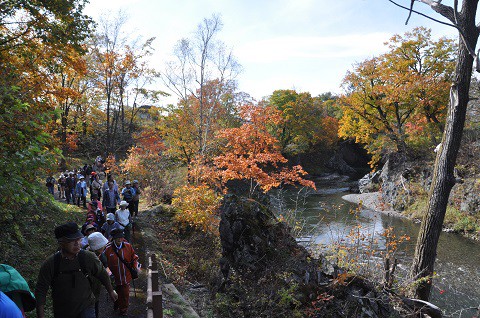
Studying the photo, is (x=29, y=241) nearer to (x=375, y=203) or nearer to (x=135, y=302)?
(x=135, y=302)

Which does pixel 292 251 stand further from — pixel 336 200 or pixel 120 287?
pixel 336 200

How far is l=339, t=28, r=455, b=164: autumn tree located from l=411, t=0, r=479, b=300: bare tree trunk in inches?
689

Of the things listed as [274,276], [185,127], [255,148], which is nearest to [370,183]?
[185,127]

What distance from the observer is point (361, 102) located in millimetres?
25438

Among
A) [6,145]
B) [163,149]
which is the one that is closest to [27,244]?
[6,145]

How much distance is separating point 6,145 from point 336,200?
991 inches

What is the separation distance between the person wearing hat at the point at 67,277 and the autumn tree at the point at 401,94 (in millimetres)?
23220

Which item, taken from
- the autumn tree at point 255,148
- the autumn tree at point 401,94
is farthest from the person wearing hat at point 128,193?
the autumn tree at point 401,94

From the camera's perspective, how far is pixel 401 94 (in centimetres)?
2181

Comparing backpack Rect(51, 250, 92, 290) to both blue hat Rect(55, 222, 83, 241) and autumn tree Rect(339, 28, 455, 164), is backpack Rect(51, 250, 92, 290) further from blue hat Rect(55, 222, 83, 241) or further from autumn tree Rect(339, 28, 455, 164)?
autumn tree Rect(339, 28, 455, 164)

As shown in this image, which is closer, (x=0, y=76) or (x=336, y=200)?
(x=0, y=76)

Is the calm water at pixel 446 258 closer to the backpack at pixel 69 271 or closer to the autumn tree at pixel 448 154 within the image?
the autumn tree at pixel 448 154

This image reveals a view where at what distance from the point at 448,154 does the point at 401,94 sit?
1824cm

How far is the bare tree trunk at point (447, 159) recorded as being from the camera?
17.9 feet
